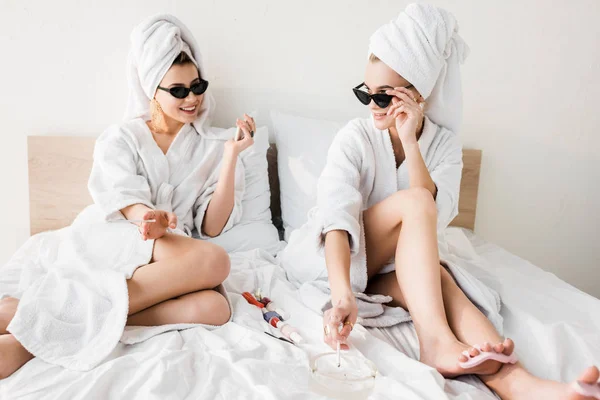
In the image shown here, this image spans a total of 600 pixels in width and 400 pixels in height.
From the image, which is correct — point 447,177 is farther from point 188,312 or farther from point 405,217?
point 188,312

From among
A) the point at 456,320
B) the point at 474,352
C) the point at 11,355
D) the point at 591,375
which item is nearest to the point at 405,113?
the point at 456,320

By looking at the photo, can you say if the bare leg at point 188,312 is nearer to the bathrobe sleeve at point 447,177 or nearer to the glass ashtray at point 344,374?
the glass ashtray at point 344,374

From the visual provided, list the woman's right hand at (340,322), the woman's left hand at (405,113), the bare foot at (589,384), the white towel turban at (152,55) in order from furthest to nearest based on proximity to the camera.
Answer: the white towel turban at (152,55)
the woman's left hand at (405,113)
the woman's right hand at (340,322)
the bare foot at (589,384)

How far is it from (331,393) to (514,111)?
1594 mm

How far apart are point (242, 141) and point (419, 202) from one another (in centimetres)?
68

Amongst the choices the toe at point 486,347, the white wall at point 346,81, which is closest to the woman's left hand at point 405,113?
the toe at point 486,347

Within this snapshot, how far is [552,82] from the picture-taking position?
2141mm

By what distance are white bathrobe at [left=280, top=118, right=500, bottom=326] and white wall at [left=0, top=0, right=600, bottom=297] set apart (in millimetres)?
586

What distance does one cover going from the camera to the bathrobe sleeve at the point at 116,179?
1.49 metres

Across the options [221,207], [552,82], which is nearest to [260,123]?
[221,207]

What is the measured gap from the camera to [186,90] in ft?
5.47

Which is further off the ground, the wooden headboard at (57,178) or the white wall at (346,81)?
the white wall at (346,81)

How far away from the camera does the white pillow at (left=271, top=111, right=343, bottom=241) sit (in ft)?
6.12

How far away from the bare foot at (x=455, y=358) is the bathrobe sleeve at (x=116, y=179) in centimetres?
85
